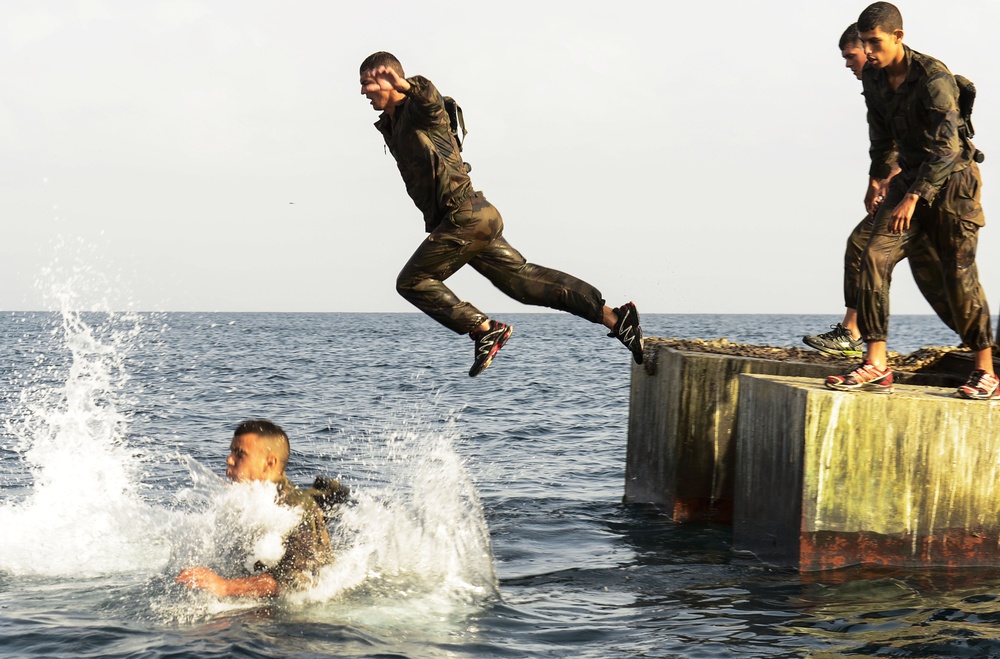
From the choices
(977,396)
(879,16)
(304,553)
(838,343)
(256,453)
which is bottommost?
(304,553)

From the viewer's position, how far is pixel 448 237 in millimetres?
9062

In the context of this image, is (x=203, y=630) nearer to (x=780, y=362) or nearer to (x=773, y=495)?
(x=773, y=495)

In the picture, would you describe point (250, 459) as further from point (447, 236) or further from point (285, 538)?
point (447, 236)

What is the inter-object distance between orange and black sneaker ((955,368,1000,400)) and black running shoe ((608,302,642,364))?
8.51 feet

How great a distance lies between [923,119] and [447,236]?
367 centimetres

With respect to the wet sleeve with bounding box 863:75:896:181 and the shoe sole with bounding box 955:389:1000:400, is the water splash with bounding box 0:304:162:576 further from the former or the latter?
the wet sleeve with bounding box 863:75:896:181

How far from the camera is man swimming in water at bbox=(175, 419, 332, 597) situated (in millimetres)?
7379

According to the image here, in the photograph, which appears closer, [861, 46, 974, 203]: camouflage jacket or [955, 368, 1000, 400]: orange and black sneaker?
[861, 46, 974, 203]: camouflage jacket

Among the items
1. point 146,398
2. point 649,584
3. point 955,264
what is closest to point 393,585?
point 649,584

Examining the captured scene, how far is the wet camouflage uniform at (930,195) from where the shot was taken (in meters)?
8.37

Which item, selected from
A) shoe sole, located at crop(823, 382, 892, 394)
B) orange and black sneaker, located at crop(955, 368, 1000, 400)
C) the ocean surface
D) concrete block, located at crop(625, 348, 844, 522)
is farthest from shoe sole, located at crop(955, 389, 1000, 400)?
concrete block, located at crop(625, 348, 844, 522)

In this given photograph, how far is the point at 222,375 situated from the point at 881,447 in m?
27.2

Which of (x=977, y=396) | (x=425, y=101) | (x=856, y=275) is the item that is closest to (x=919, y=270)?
(x=856, y=275)

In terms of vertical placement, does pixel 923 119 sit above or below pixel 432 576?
above
